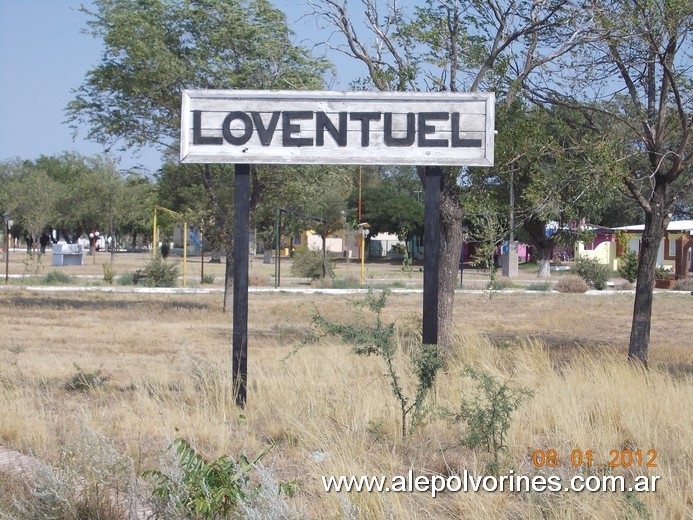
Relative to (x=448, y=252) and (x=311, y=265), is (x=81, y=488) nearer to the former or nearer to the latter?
(x=448, y=252)

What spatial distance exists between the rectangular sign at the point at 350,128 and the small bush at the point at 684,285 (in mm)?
28316

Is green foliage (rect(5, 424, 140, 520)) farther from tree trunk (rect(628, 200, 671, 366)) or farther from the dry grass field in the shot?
tree trunk (rect(628, 200, 671, 366))

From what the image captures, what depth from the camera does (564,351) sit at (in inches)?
518

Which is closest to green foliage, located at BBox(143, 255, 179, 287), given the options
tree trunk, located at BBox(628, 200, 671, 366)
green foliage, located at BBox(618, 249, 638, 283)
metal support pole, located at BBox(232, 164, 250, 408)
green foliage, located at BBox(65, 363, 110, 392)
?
green foliage, located at BBox(618, 249, 638, 283)

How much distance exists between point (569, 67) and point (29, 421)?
8129 millimetres

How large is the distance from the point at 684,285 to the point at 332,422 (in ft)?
100

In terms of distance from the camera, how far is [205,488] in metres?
4.42

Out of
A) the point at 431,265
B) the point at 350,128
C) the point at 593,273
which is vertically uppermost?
the point at 350,128

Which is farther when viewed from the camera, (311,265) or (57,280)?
(311,265)

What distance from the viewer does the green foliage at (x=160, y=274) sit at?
30516 millimetres

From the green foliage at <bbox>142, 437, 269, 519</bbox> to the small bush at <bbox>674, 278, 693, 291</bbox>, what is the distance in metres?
32.1

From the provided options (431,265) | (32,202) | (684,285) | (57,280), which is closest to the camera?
(431,265)
